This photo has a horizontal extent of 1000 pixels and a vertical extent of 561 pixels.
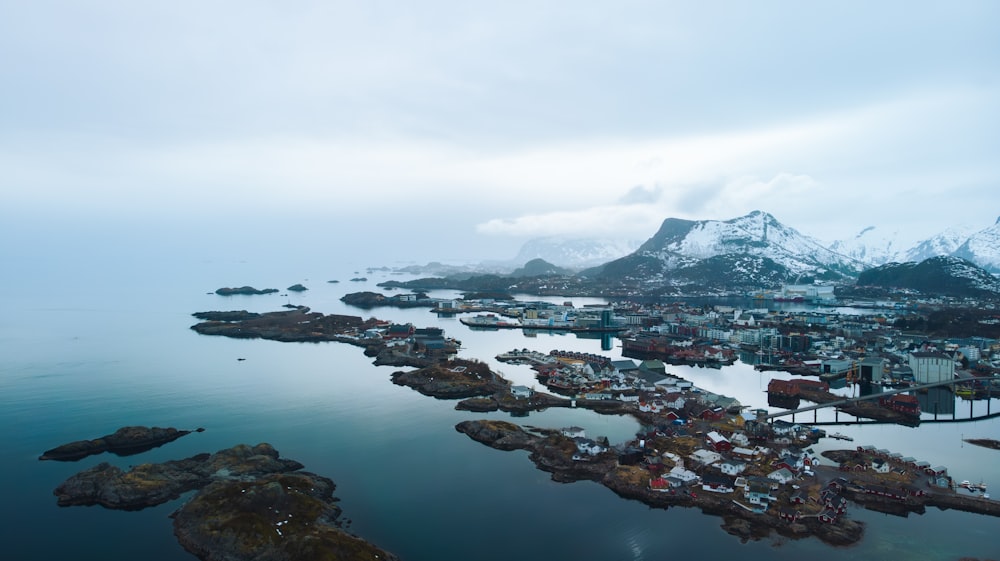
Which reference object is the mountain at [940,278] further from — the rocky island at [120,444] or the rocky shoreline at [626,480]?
the rocky island at [120,444]

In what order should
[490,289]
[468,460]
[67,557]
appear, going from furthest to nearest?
[490,289], [468,460], [67,557]

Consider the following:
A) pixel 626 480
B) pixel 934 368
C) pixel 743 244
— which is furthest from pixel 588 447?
pixel 743 244

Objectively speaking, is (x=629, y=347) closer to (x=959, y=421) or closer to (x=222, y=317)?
(x=959, y=421)

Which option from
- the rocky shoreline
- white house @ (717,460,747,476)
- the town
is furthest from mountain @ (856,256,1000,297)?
the rocky shoreline

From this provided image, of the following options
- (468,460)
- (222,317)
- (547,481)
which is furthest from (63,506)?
(222,317)

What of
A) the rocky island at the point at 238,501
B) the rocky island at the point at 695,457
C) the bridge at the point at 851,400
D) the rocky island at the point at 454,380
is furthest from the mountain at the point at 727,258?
the rocky island at the point at 238,501

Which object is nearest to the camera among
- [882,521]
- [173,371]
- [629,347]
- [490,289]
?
[882,521]

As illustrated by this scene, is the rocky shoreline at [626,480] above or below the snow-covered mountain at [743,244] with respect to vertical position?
below
